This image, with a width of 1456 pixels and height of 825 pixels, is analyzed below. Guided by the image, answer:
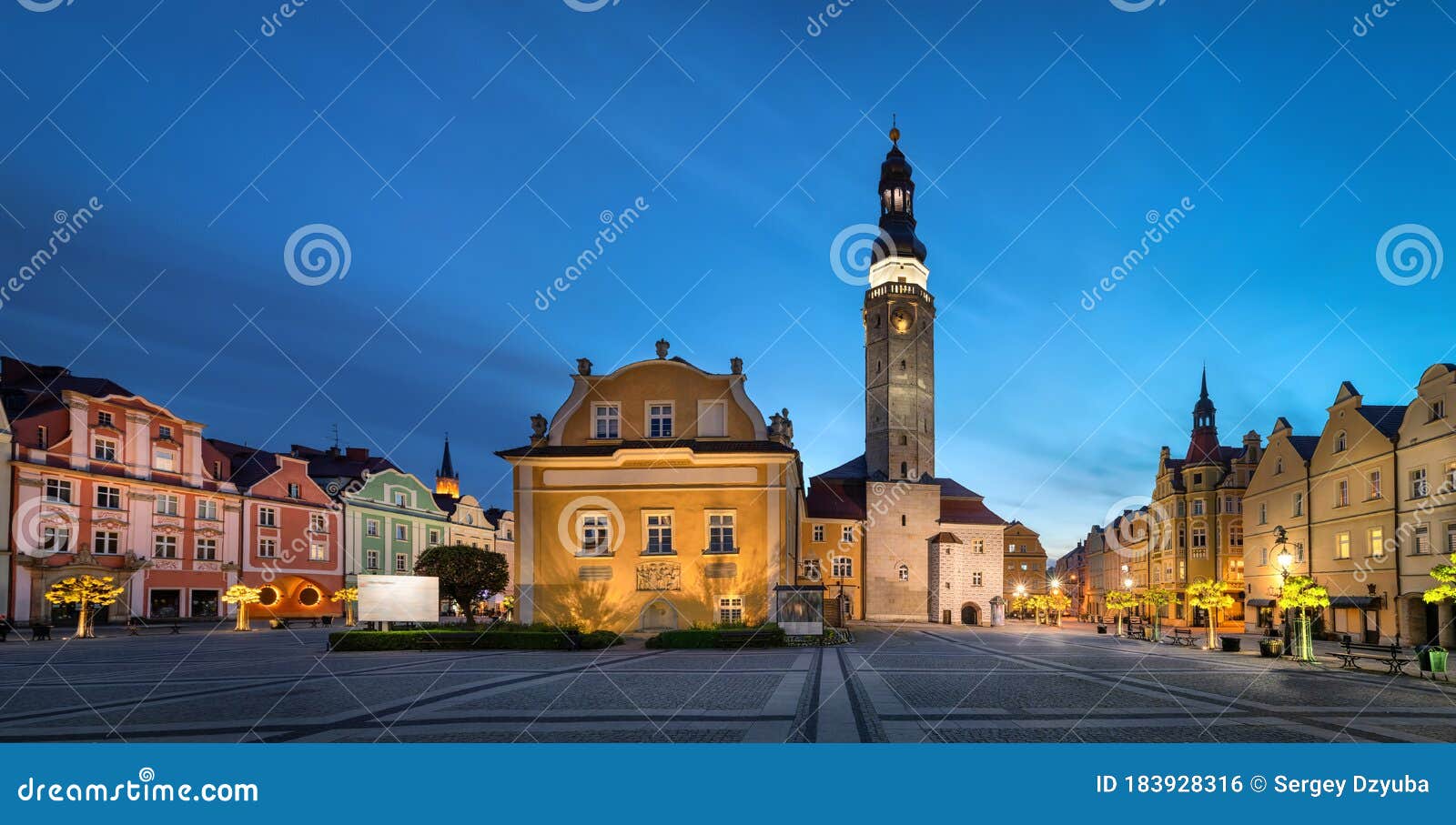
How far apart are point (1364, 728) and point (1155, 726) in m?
3.35

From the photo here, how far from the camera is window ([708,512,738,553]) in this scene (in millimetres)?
41219

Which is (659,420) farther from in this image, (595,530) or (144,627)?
(144,627)

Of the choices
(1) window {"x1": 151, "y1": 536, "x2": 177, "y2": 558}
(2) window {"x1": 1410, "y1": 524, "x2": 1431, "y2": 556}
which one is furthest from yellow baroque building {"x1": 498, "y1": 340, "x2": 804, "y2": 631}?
(1) window {"x1": 151, "y1": 536, "x2": 177, "y2": 558}

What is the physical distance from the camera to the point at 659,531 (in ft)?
137

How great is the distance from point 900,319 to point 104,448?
5764cm

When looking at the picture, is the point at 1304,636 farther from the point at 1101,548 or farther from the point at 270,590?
the point at 1101,548

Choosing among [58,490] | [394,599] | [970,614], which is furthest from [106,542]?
[970,614]

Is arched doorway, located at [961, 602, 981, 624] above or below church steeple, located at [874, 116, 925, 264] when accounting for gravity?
below

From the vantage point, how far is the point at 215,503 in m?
62.2

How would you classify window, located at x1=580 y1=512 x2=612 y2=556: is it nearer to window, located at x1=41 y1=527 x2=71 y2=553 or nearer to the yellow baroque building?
the yellow baroque building

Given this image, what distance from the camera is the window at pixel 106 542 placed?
173ft

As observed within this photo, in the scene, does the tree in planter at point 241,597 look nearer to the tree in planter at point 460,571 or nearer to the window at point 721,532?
the tree in planter at point 460,571

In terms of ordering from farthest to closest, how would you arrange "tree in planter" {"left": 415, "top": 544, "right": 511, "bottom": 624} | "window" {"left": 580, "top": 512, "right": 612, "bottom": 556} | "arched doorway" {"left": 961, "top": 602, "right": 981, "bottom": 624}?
"arched doorway" {"left": 961, "top": 602, "right": 981, "bottom": 624}, "window" {"left": 580, "top": 512, "right": 612, "bottom": 556}, "tree in planter" {"left": 415, "top": 544, "right": 511, "bottom": 624}

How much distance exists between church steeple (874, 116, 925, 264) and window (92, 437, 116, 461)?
58.4 metres
